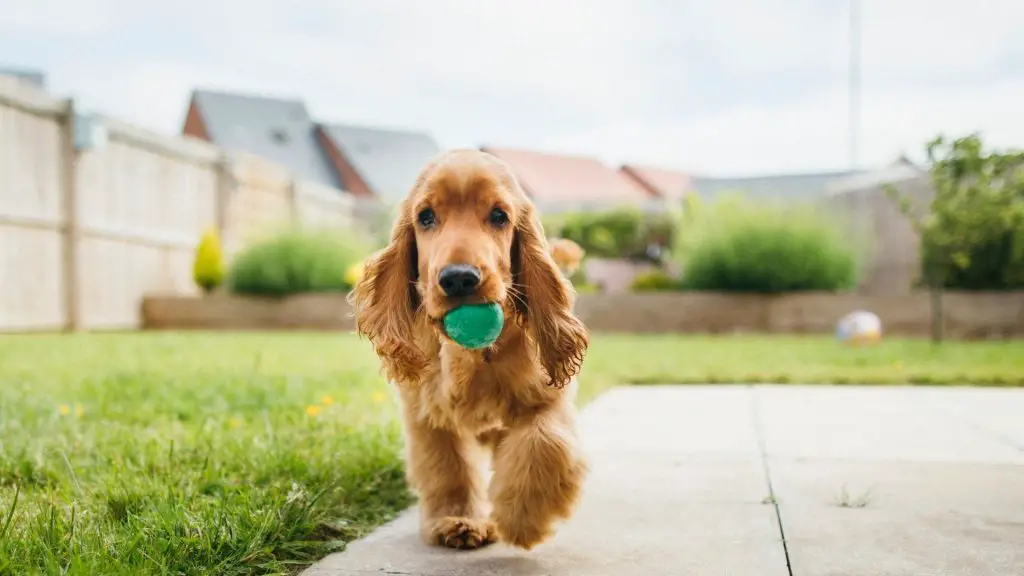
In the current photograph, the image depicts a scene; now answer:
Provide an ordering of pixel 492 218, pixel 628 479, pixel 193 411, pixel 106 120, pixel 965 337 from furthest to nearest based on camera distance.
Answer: pixel 106 120, pixel 965 337, pixel 193 411, pixel 628 479, pixel 492 218

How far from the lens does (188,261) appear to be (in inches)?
557

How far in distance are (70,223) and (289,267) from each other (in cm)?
327

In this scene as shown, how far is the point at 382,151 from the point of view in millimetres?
31797

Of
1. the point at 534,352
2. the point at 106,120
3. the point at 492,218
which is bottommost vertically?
the point at 534,352

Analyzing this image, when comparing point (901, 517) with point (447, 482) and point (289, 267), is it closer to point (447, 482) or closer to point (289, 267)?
point (447, 482)

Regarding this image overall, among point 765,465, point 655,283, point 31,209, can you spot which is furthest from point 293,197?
point 765,465

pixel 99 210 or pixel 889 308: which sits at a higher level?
pixel 99 210

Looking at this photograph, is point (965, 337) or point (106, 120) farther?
point (106, 120)

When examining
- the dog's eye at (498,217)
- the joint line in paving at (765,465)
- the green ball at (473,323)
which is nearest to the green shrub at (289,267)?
the joint line in paving at (765,465)

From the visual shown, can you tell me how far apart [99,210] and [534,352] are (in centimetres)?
1096

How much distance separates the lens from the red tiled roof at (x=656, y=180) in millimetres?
32247

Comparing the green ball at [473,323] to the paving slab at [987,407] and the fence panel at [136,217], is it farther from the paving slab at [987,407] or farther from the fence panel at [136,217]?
the fence panel at [136,217]

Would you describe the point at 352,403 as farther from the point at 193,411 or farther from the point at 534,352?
the point at 534,352

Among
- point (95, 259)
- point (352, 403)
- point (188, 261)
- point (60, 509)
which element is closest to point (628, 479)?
A: point (60, 509)
